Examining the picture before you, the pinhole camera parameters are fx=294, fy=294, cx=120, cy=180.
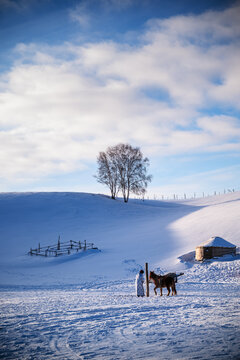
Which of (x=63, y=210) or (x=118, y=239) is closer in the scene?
(x=118, y=239)

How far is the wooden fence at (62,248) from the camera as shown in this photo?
32.8m

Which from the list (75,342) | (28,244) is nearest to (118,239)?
(28,244)

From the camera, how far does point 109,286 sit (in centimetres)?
1916

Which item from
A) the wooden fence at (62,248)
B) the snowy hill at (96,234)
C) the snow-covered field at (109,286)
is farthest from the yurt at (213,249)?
the wooden fence at (62,248)

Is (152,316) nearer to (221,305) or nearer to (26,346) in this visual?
(221,305)

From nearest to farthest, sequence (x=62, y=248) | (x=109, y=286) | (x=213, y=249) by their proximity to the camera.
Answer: (x=109, y=286)
(x=213, y=249)
(x=62, y=248)

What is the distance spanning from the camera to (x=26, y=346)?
646 cm

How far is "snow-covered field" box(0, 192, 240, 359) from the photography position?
6.31m

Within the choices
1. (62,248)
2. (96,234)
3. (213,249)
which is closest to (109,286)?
(213,249)

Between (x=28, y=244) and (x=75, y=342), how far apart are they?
31308mm

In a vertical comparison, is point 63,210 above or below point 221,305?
above

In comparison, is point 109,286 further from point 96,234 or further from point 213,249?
point 96,234

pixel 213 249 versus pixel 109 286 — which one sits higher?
pixel 213 249

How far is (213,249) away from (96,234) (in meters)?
17.8
